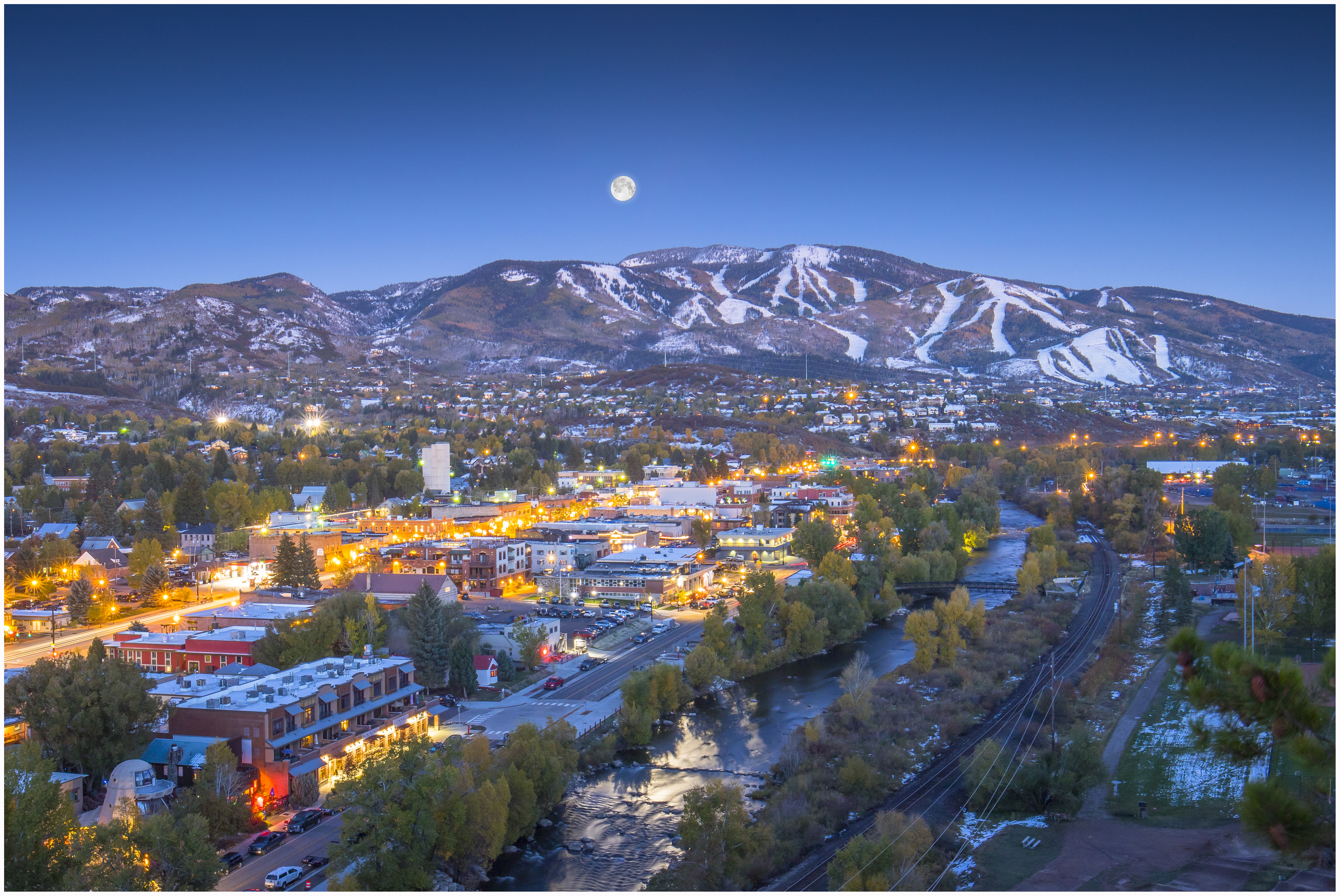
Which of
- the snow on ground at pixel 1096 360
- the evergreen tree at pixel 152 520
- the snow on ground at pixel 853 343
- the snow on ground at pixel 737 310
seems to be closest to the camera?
the evergreen tree at pixel 152 520

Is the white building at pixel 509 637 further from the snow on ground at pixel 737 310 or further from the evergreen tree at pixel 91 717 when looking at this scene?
the snow on ground at pixel 737 310

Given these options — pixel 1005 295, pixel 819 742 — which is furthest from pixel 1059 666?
pixel 1005 295

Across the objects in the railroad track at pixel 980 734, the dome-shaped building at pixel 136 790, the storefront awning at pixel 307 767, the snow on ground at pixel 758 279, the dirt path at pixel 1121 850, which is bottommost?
the railroad track at pixel 980 734

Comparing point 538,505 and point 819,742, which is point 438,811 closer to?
point 819,742

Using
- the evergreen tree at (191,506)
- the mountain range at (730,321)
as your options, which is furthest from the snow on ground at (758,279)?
the evergreen tree at (191,506)

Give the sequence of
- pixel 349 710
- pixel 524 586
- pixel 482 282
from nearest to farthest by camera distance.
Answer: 1. pixel 349 710
2. pixel 524 586
3. pixel 482 282

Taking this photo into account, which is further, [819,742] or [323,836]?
[819,742]

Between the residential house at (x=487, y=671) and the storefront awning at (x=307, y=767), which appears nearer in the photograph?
the storefront awning at (x=307, y=767)
